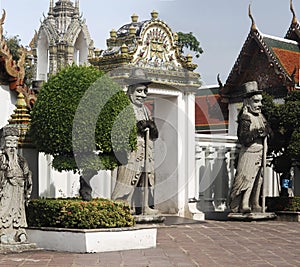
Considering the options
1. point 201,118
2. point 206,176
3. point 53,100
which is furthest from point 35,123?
point 201,118

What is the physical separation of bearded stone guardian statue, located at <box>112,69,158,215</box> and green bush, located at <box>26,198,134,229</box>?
264cm

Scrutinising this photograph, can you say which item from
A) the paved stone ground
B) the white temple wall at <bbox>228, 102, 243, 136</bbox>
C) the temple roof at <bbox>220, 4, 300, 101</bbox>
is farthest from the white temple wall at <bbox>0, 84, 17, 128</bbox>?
the white temple wall at <bbox>228, 102, 243, 136</bbox>

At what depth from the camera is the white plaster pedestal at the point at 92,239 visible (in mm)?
10359

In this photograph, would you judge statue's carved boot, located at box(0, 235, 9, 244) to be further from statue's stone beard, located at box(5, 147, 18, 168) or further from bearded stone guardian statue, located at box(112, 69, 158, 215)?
bearded stone guardian statue, located at box(112, 69, 158, 215)

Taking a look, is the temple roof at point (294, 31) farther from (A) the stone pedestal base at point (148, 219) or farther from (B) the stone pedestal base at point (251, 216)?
(A) the stone pedestal base at point (148, 219)

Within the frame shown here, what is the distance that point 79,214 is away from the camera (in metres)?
10.5

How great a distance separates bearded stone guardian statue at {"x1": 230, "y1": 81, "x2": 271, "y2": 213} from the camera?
15.3 m

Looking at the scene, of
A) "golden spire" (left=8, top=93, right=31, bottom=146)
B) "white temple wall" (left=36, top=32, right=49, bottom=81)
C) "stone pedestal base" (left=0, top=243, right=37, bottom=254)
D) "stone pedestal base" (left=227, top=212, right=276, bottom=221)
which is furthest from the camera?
"white temple wall" (left=36, top=32, right=49, bottom=81)

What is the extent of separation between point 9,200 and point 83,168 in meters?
1.27

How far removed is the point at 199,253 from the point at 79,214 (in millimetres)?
1822

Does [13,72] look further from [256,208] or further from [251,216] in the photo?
[256,208]

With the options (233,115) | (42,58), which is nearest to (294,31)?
(233,115)

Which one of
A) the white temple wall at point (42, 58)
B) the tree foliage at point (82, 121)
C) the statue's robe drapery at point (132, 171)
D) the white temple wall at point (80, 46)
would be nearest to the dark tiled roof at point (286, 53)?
the statue's robe drapery at point (132, 171)

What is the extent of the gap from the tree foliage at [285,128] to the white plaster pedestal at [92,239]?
20.1 feet
